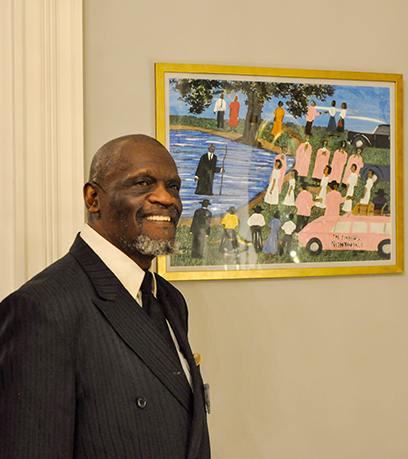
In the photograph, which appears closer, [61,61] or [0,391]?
[0,391]

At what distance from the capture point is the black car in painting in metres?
2.06

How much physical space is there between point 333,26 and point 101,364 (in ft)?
5.41

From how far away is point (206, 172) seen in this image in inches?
76.6

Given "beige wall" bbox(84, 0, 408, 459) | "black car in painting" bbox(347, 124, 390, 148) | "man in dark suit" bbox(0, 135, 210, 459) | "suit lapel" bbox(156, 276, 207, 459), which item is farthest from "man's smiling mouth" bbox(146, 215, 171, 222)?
"black car in painting" bbox(347, 124, 390, 148)

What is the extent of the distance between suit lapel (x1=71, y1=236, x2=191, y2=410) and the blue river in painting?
2.68ft

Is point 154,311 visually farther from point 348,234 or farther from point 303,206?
point 348,234

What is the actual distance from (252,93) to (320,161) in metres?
0.38

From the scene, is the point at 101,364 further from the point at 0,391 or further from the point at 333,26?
the point at 333,26

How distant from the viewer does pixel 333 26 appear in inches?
80.7

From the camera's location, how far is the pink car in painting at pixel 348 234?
203 centimetres

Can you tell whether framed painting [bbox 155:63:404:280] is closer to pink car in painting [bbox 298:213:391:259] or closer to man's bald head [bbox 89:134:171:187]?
pink car in painting [bbox 298:213:391:259]

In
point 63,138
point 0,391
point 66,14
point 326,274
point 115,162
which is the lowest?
point 0,391

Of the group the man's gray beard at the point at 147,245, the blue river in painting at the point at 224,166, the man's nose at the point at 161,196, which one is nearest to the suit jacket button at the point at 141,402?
the man's gray beard at the point at 147,245

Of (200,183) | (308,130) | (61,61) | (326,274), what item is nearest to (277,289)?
(326,274)
